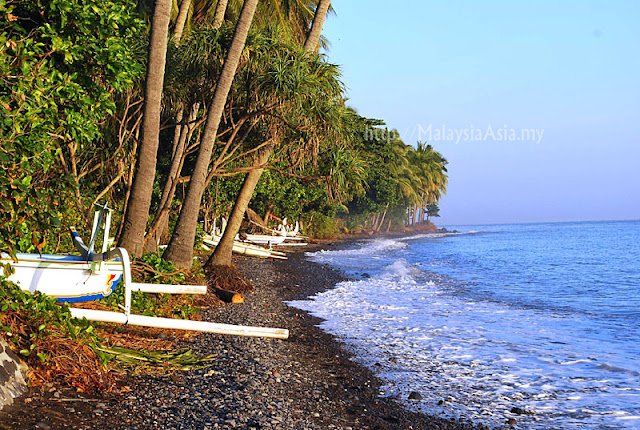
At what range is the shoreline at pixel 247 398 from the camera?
15.0ft

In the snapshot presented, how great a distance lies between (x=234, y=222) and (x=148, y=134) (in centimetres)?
536

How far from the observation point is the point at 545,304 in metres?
16.6

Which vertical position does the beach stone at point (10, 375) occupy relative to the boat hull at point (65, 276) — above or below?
below

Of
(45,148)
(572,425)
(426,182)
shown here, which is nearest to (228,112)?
(45,148)

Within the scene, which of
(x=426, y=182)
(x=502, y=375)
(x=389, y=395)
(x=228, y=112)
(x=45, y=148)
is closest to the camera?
(x=45, y=148)

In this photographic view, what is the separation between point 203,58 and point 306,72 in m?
2.31

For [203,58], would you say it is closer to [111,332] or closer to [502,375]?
[111,332]

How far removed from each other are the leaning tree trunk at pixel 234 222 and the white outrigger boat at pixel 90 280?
7.11 m

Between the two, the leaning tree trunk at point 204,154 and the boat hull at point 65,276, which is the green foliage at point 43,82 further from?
the leaning tree trunk at point 204,154

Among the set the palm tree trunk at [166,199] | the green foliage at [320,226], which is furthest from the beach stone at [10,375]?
the green foliage at [320,226]

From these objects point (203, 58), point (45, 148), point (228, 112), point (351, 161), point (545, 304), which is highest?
point (203, 58)

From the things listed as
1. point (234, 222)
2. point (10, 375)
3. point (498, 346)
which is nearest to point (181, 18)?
point (234, 222)

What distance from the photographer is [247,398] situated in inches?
222

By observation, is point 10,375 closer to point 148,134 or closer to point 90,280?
point 90,280
